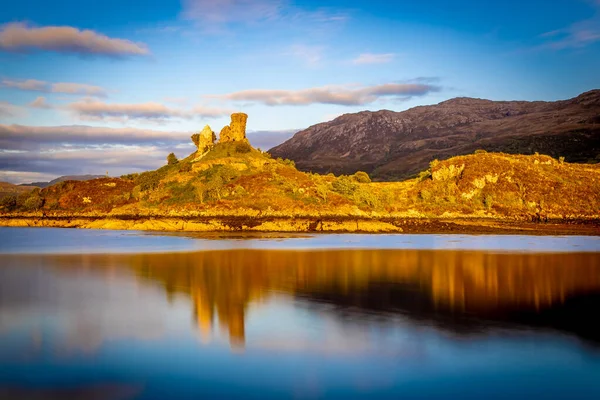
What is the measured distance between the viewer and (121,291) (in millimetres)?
23328

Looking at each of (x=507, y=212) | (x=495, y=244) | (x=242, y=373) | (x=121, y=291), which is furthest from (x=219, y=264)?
(x=507, y=212)

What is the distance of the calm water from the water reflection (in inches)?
4.1

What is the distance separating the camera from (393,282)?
2508 cm

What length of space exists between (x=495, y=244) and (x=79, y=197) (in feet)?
248

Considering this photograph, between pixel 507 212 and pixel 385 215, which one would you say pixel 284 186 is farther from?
pixel 507 212

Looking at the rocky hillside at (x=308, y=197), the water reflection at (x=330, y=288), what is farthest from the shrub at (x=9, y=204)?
the water reflection at (x=330, y=288)

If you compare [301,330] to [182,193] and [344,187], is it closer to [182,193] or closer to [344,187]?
[344,187]

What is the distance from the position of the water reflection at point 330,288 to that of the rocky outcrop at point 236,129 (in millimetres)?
74595

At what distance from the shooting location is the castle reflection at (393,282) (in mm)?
18297

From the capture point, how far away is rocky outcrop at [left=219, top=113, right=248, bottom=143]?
10931 centimetres

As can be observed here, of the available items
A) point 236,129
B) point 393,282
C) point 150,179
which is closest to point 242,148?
point 236,129

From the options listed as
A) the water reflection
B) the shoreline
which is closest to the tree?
the shoreline

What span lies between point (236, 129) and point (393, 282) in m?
88.6

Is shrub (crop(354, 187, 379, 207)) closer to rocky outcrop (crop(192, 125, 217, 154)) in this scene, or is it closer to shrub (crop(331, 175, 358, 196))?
shrub (crop(331, 175, 358, 196))
